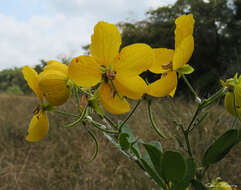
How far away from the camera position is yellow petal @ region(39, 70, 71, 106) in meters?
0.56

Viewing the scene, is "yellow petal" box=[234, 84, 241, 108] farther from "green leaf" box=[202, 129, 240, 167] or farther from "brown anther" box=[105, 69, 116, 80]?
"brown anther" box=[105, 69, 116, 80]

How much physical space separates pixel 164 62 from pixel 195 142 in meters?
1.88

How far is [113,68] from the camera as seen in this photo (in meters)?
0.55

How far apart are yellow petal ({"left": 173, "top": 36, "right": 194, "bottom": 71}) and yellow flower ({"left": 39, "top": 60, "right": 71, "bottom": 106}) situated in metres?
0.28

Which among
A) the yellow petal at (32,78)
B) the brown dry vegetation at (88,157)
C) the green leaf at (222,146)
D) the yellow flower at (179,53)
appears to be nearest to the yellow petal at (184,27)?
the yellow flower at (179,53)

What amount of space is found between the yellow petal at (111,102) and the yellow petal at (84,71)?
0.03 meters

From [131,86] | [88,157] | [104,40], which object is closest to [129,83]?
[131,86]

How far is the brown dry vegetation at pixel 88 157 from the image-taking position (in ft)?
6.95

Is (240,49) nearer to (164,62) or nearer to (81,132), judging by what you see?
(81,132)

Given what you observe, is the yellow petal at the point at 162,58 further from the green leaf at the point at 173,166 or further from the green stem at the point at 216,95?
the green leaf at the point at 173,166

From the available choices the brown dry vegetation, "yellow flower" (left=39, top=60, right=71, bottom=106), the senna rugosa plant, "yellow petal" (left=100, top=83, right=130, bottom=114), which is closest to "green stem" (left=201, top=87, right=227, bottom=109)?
the senna rugosa plant

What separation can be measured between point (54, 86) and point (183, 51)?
1.06 feet

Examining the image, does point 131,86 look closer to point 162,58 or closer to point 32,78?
point 162,58

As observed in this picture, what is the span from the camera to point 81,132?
3.51 m
